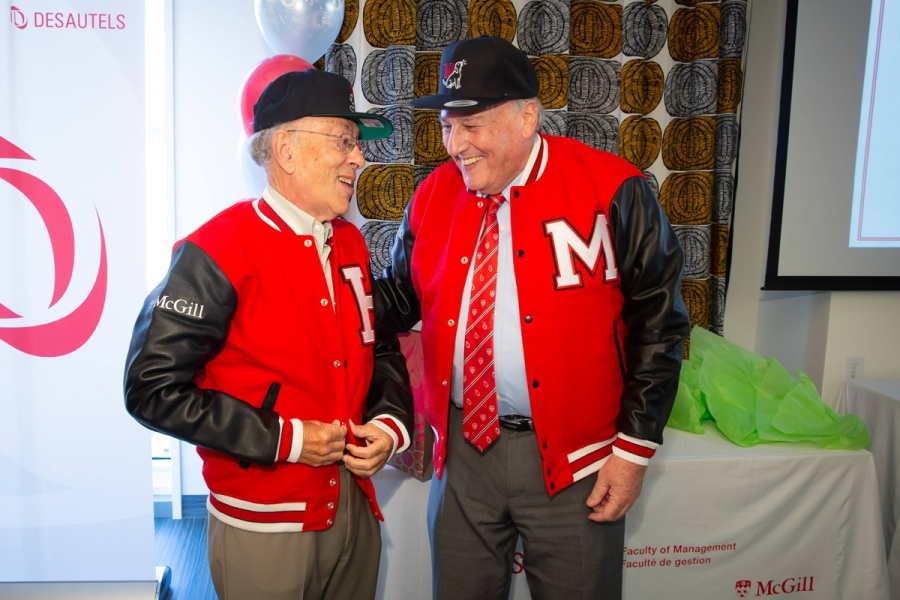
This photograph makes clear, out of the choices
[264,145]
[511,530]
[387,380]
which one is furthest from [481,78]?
[511,530]

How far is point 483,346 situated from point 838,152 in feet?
7.02

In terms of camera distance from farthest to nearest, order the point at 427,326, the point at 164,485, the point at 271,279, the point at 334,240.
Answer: the point at 164,485 → the point at 427,326 → the point at 334,240 → the point at 271,279

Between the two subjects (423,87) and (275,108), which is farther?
(423,87)

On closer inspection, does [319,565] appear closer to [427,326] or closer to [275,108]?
[427,326]

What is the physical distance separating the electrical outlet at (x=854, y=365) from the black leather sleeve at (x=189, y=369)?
2703 millimetres

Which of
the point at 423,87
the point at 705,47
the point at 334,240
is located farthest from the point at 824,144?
the point at 334,240

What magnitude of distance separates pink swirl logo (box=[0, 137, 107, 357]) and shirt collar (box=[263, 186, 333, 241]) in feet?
3.36

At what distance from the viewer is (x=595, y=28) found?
2.69 m

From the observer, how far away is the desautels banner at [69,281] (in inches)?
77.0

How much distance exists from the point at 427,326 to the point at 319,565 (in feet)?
1.91

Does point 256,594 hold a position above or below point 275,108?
Result: below

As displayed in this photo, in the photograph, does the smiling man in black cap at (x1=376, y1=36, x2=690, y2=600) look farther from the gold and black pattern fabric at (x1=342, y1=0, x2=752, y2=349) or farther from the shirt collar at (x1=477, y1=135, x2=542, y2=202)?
the gold and black pattern fabric at (x1=342, y1=0, x2=752, y2=349)

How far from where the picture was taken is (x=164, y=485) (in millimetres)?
3215

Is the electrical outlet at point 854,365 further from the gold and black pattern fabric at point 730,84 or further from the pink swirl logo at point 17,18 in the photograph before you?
the pink swirl logo at point 17,18
